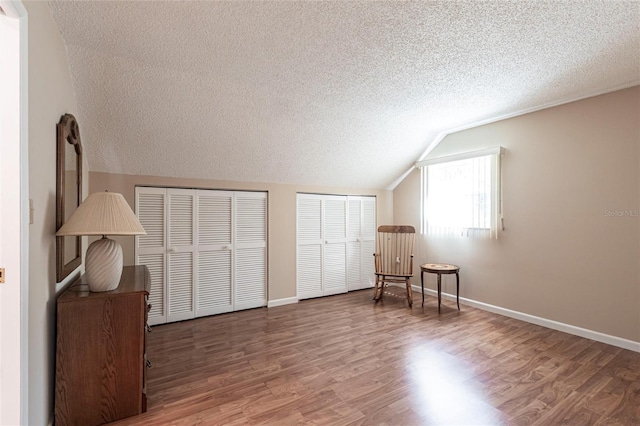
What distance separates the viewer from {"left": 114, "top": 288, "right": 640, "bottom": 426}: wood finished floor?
1.88 m

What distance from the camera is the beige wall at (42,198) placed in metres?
1.43

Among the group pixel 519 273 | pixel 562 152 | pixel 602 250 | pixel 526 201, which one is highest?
pixel 562 152

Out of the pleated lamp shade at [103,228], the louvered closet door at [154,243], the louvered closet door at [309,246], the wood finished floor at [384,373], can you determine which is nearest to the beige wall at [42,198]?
the pleated lamp shade at [103,228]

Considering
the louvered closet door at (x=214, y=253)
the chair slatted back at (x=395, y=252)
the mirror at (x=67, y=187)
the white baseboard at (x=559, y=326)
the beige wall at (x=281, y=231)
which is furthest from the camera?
the chair slatted back at (x=395, y=252)

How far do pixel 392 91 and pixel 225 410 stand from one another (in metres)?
2.92

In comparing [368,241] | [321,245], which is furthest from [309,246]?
[368,241]

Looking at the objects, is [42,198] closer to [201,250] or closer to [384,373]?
[201,250]

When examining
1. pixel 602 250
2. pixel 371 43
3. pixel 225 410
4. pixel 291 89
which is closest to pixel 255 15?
pixel 371 43

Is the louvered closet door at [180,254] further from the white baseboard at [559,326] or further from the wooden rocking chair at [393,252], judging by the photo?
the white baseboard at [559,326]

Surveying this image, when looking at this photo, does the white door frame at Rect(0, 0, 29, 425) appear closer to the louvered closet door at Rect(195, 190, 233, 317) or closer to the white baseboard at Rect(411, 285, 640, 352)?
the louvered closet door at Rect(195, 190, 233, 317)

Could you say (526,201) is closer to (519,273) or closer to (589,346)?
(519,273)

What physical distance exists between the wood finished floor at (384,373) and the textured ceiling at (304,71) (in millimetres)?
1975

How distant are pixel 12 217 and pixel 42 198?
39cm

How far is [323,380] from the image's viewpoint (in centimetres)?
227
